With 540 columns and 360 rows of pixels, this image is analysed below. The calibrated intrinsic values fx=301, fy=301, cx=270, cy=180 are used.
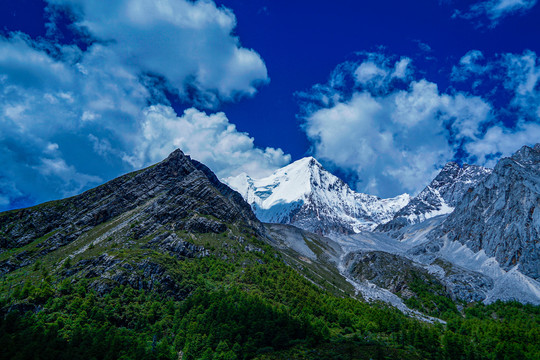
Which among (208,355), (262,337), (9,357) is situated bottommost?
(9,357)

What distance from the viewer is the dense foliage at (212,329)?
93438mm

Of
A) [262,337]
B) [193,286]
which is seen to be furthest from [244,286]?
[262,337]

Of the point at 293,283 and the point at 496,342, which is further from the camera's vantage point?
the point at 293,283

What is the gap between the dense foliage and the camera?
9344 centimetres

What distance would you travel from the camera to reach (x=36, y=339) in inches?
3460

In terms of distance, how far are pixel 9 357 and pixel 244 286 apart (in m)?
94.8

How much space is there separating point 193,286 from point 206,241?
5333 cm

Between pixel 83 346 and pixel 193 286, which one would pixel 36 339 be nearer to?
pixel 83 346

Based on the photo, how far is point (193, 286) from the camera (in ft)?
471

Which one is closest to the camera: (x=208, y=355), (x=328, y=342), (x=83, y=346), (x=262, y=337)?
(x=83, y=346)

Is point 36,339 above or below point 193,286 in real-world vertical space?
below

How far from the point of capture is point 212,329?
348ft

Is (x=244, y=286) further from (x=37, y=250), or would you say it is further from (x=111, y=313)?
(x=37, y=250)

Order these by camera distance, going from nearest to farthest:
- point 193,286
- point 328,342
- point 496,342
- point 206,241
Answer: point 328,342 → point 496,342 → point 193,286 → point 206,241
